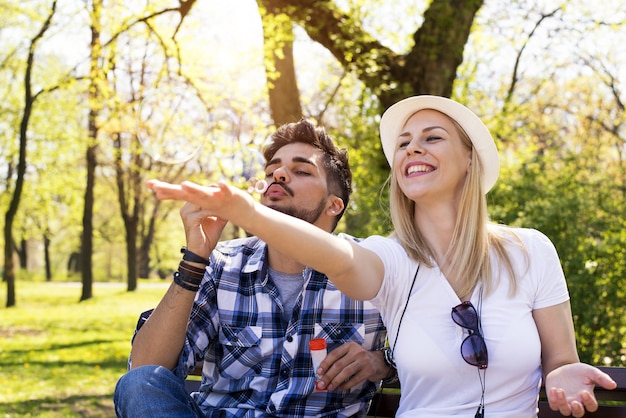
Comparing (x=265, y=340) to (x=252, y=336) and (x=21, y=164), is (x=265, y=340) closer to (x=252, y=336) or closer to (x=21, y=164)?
(x=252, y=336)

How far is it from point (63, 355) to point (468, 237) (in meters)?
9.23

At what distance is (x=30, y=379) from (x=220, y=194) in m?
7.55

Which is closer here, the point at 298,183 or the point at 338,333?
the point at 338,333

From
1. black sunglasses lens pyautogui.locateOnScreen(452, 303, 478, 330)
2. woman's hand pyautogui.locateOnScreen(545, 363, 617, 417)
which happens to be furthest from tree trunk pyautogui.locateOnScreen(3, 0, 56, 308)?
woman's hand pyautogui.locateOnScreen(545, 363, 617, 417)

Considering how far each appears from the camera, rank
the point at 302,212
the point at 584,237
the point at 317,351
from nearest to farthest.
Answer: the point at 317,351, the point at 302,212, the point at 584,237

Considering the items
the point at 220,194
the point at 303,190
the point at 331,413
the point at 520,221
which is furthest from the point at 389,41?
the point at 220,194

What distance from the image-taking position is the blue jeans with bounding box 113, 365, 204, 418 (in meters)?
2.31

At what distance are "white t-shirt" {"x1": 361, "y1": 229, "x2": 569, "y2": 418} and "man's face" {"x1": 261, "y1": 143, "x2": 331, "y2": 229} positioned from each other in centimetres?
68

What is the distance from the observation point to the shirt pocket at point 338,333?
2.75m

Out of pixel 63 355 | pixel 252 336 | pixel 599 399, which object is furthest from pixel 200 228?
pixel 63 355

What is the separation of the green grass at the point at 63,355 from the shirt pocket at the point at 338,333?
14.8ft

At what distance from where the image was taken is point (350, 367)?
2.56 m

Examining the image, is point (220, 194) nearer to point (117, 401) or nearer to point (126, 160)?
point (117, 401)

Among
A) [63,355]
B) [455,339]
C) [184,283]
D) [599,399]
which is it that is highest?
[184,283]
